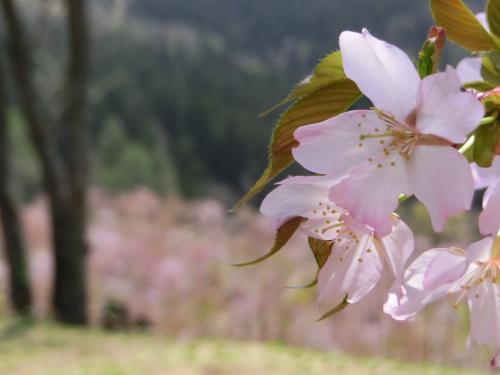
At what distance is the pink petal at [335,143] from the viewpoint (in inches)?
9.4

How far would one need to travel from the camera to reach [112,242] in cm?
538

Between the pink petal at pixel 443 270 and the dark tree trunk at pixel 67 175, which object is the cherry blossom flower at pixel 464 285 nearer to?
the pink petal at pixel 443 270

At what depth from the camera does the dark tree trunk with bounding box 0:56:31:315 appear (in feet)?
14.9

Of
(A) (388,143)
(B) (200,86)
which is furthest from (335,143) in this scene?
(B) (200,86)

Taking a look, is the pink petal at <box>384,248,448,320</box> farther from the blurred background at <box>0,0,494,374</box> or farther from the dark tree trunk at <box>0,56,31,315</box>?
the dark tree trunk at <box>0,56,31,315</box>

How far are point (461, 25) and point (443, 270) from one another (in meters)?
0.09

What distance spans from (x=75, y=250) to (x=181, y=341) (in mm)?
854

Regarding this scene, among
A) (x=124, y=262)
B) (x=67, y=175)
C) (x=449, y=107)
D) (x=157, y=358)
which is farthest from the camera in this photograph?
(x=124, y=262)

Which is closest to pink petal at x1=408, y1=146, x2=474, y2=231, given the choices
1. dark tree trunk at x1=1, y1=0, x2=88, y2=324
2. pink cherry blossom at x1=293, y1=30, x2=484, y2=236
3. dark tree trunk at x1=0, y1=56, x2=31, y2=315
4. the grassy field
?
pink cherry blossom at x1=293, y1=30, x2=484, y2=236

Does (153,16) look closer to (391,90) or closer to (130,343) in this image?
(130,343)

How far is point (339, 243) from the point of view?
26cm

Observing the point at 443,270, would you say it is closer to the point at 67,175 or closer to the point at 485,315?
the point at 485,315

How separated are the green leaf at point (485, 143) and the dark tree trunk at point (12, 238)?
4.53 metres

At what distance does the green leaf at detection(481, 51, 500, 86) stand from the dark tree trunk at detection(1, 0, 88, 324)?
4.16 metres
